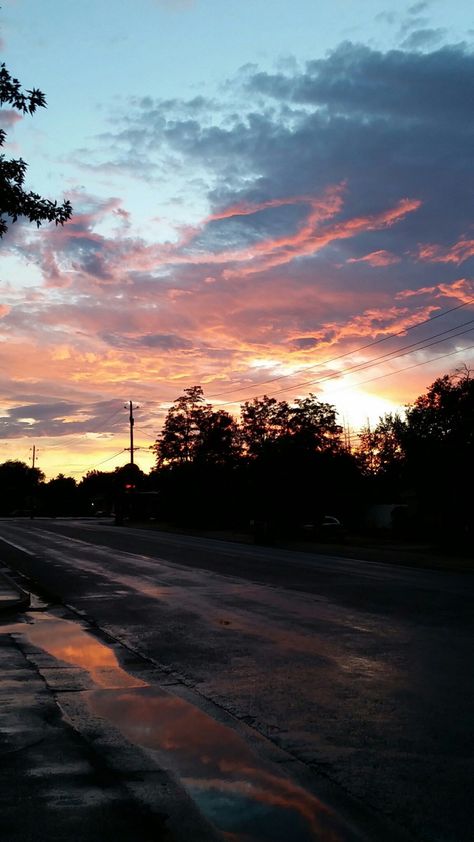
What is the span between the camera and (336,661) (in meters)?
10.1

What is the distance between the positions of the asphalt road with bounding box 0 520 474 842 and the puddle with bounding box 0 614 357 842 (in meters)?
0.32

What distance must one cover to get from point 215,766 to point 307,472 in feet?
141

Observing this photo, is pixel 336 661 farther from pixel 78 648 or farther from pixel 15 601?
pixel 15 601

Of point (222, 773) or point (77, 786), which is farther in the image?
point (222, 773)

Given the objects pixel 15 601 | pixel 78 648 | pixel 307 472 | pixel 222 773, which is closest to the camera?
pixel 222 773

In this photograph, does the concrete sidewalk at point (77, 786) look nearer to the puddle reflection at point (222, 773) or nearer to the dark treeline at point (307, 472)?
the puddle reflection at point (222, 773)

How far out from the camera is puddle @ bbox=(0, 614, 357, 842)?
482 centimetres

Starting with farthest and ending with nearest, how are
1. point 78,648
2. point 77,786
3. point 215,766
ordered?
point 78,648 < point 215,766 < point 77,786

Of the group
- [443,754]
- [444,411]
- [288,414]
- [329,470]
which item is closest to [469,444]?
[444,411]

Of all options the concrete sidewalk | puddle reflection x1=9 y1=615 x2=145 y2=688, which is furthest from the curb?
the concrete sidewalk

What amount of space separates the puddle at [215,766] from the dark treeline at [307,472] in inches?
1095

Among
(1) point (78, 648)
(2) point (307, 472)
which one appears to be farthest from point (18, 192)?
(2) point (307, 472)

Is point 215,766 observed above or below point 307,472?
below

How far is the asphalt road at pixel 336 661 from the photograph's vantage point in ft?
18.8
